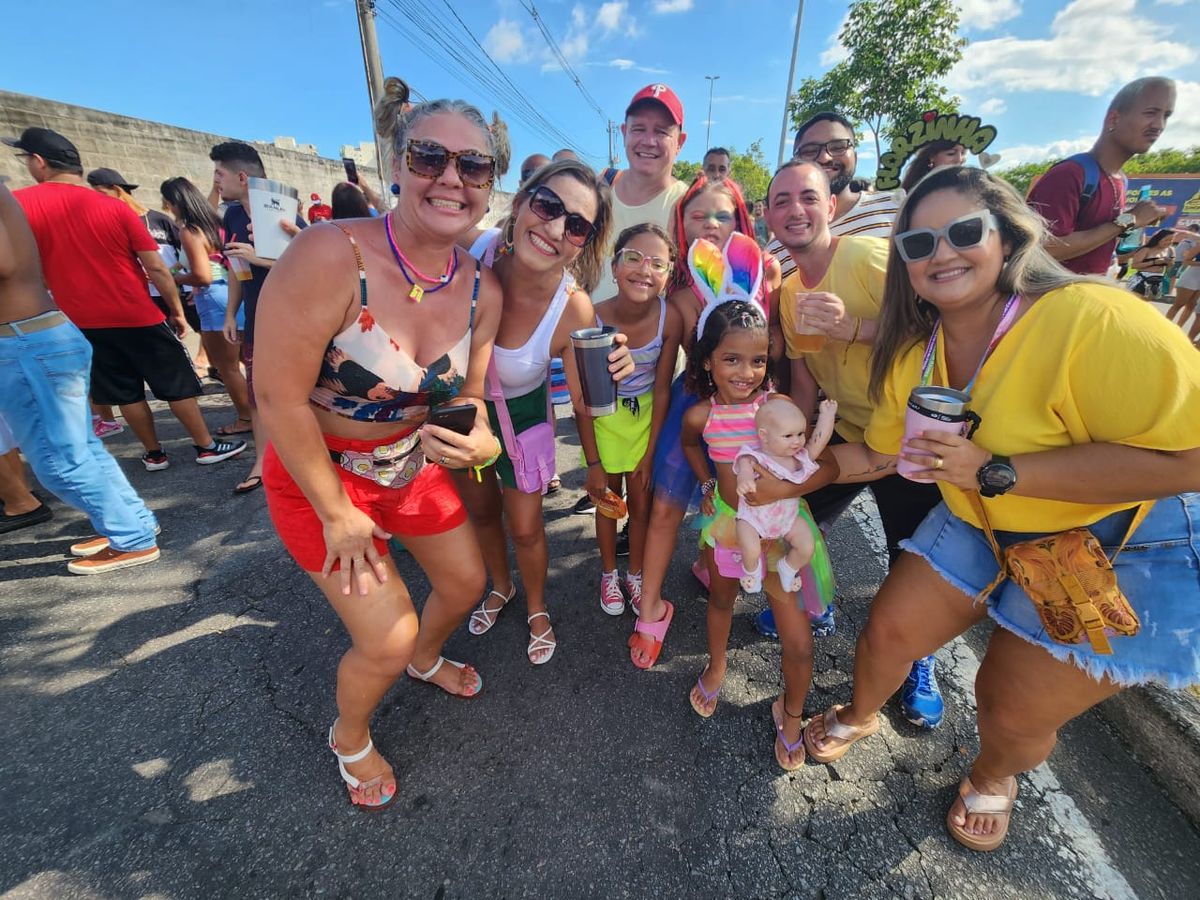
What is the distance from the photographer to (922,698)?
2.18m

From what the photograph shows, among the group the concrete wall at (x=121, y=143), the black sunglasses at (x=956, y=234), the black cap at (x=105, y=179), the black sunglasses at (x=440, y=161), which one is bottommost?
the black sunglasses at (x=956, y=234)

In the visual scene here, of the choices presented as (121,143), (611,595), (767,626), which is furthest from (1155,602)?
(121,143)

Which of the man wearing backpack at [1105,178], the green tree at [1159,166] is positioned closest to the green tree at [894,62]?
the man wearing backpack at [1105,178]

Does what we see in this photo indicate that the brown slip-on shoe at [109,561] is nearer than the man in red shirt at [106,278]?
Yes

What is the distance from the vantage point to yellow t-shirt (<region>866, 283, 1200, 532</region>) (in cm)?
120

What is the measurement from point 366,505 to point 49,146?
12.8 ft

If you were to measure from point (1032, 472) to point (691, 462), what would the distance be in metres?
1.25

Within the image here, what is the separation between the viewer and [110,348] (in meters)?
3.80

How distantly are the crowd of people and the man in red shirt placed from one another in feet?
0.93

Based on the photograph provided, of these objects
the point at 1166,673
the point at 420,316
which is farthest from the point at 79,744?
the point at 1166,673

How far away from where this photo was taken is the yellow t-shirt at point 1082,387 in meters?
1.20

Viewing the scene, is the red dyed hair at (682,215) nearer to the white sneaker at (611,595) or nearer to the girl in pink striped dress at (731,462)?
the girl in pink striped dress at (731,462)

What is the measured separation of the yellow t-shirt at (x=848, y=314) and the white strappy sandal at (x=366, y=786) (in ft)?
7.83

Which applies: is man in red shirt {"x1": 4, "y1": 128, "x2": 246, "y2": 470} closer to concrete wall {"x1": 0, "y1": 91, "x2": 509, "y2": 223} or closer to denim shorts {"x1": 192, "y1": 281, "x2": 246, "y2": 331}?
denim shorts {"x1": 192, "y1": 281, "x2": 246, "y2": 331}
